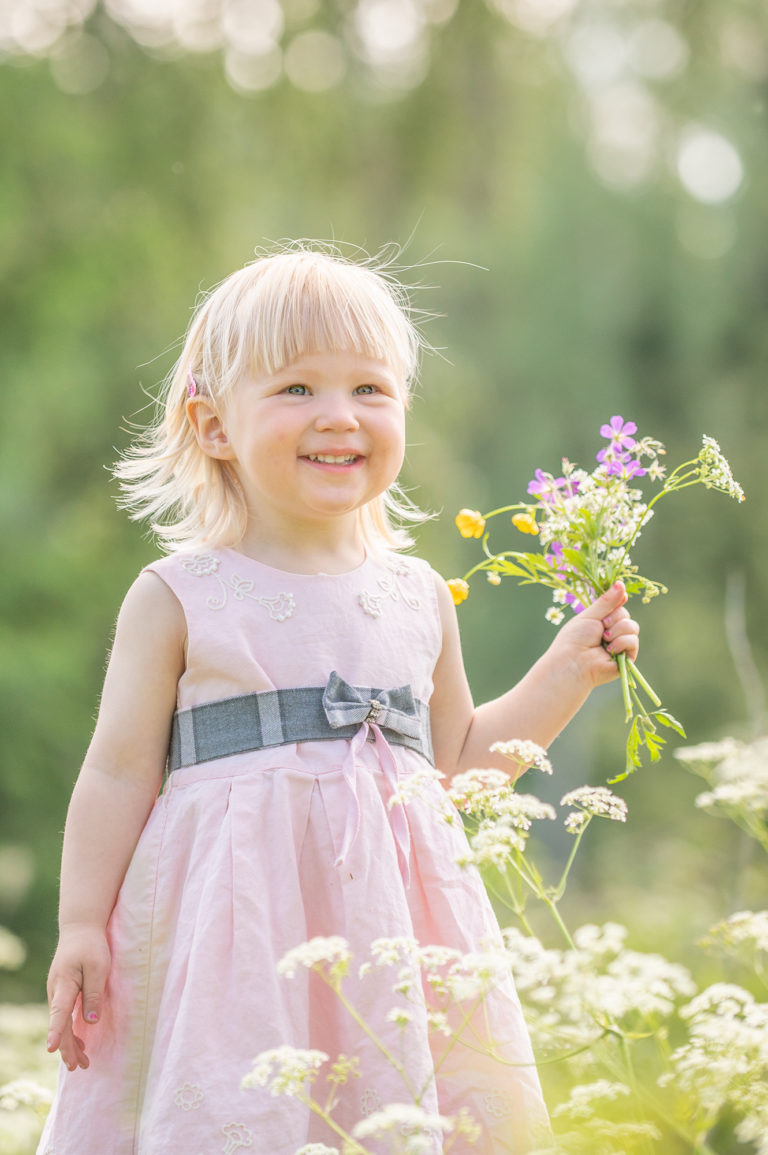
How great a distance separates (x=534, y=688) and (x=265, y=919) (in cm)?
66

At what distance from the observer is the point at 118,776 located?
2.03 m

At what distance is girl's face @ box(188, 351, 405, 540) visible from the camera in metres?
2.06

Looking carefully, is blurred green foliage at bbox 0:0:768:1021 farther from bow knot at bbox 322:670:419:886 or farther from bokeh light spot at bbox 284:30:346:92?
bow knot at bbox 322:670:419:886

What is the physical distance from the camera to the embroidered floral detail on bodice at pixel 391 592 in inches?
85.0

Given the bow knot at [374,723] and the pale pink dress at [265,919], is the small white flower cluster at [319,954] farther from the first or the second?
the bow knot at [374,723]

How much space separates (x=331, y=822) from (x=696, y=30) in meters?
11.6

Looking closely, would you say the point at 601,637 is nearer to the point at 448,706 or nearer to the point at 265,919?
the point at 448,706

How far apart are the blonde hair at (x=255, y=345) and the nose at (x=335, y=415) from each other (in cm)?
9

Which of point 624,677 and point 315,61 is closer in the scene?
point 624,677

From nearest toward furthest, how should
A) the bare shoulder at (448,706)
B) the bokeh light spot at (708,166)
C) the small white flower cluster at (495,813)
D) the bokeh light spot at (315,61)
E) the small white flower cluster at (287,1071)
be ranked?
the small white flower cluster at (287,1071) → the small white flower cluster at (495,813) → the bare shoulder at (448,706) → the bokeh light spot at (315,61) → the bokeh light spot at (708,166)

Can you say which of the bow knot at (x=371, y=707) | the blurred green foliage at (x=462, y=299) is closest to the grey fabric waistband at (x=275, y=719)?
the bow knot at (x=371, y=707)

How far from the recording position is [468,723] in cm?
232

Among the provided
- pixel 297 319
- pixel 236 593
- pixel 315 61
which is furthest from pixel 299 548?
pixel 315 61

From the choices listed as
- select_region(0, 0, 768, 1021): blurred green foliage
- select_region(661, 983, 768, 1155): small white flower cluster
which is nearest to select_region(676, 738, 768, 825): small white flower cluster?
select_region(661, 983, 768, 1155): small white flower cluster
